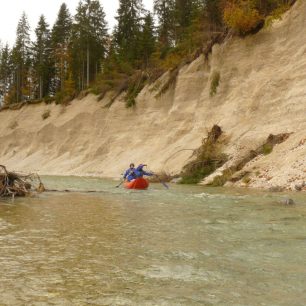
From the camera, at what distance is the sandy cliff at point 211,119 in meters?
21.8

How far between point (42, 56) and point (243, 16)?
137ft

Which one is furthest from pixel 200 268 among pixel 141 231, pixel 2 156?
pixel 2 156

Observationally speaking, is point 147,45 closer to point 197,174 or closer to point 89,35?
point 89,35

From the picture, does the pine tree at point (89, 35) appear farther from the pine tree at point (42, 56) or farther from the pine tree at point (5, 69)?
the pine tree at point (5, 69)

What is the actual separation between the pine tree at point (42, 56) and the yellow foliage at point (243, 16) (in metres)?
37.7

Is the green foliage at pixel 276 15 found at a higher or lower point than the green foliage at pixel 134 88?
higher

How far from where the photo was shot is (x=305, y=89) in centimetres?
2314

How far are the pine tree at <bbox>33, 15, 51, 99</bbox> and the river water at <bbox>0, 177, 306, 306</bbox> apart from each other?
52840 mm

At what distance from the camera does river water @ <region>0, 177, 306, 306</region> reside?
186 inches

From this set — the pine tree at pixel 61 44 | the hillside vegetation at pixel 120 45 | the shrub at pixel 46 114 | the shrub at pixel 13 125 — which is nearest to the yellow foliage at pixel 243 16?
the hillside vegetation at pixel 120 45

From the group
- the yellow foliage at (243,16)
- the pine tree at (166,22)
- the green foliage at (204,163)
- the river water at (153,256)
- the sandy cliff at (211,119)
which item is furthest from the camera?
the pine tree at (166,22)

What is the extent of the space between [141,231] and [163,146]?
21672mm

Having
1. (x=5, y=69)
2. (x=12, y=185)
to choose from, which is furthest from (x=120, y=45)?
(x=12, y=185)

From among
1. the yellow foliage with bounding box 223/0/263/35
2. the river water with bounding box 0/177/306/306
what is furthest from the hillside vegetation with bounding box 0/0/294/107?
the river water with bounding box 0/177/306/306
